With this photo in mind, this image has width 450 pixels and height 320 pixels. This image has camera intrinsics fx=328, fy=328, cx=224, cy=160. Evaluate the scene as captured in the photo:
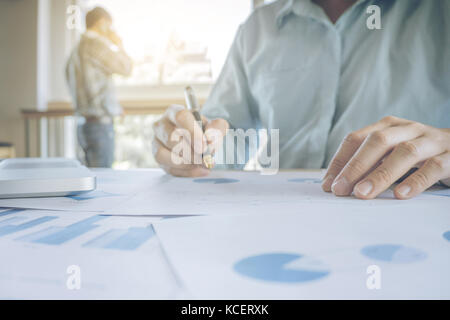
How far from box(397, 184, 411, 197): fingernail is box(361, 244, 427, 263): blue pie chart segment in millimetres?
150

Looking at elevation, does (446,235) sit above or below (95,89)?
below

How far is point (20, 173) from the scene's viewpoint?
35 centimetres

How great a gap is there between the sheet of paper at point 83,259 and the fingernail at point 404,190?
0.77ft

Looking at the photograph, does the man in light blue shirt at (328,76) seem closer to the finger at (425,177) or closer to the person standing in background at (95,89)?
the finger at (425,177)

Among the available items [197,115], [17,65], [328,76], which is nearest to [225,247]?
[197,115]

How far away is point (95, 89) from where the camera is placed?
5.19 feet

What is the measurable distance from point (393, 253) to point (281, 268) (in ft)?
0.22

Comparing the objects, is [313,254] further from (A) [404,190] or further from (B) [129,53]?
(B) [129,53]

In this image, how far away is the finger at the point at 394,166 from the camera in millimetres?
319

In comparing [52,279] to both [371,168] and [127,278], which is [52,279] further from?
[371,168]

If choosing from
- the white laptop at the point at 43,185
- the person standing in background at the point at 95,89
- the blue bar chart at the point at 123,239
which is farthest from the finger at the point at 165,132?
the person standing in background at the point at 95,89

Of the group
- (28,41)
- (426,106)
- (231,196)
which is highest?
(28,41)

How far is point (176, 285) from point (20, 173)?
295mm
